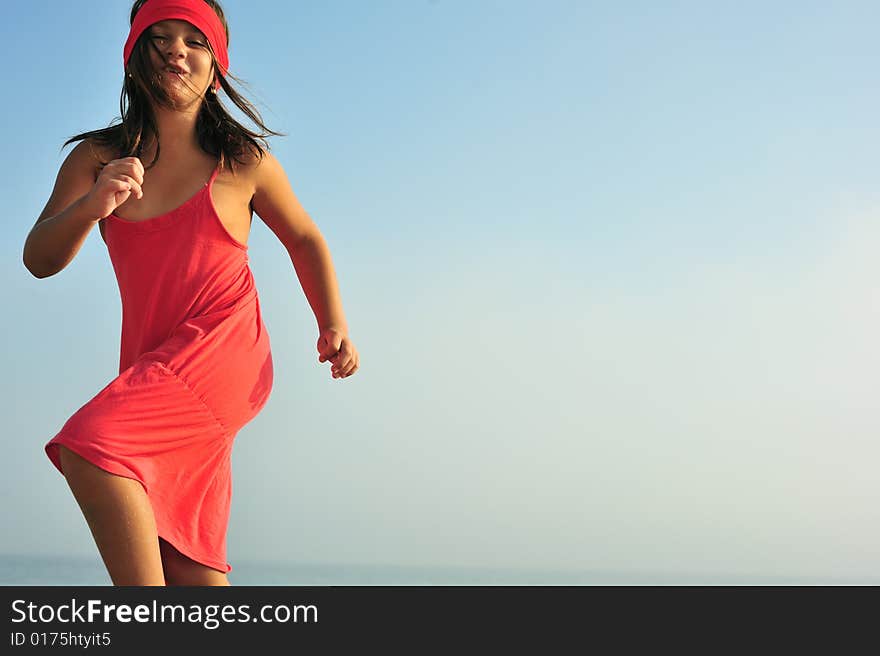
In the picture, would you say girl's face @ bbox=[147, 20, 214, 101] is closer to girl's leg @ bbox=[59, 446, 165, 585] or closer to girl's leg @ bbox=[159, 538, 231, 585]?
girl's leg @ bbox=[59, 446, 165, 585]

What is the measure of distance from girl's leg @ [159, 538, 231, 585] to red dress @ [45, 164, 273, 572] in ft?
0.08

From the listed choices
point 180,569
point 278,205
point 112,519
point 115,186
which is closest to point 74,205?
point 115,186

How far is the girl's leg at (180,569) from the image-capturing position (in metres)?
2.70

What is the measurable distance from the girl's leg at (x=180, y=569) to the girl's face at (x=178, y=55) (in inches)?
43.8

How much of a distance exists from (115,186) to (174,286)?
14.0 inches

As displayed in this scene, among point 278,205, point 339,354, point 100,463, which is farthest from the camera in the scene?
point 278,205

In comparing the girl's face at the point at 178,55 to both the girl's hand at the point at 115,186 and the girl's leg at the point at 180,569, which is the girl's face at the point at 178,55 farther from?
the girl's leg at the point at 180,569

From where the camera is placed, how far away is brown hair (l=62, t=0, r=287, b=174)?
2938 mm

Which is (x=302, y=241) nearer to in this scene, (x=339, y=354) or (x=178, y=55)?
(x=339, y=354)

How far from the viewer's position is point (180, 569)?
2707 millimetres

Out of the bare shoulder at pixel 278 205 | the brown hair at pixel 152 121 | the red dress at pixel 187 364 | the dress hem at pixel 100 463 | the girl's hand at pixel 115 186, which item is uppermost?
the brown hair at pixel 152 121

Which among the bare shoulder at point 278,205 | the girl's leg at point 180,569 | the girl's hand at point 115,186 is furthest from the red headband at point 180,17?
the girl's leg at point 180,569

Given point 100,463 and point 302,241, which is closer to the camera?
point 100,463
